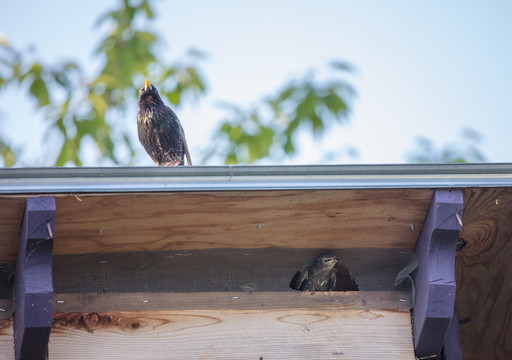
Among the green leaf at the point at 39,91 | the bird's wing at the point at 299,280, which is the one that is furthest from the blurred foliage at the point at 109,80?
the bird's wing at the point at 299,280

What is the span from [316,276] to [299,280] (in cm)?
7

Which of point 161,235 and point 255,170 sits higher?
point 255,170

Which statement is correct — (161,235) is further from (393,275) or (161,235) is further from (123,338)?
(393,275)

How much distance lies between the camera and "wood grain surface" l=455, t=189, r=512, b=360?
234 cm

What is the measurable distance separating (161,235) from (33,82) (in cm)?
715

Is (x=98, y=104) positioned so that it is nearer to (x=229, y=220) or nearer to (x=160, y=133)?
(x=160, y=133)

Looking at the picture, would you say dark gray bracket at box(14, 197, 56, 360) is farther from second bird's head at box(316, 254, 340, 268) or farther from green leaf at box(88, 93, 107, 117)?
green leaf at box(88, 93, 107, 117)

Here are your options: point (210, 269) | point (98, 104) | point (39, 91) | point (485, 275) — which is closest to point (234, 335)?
point (210, 269)

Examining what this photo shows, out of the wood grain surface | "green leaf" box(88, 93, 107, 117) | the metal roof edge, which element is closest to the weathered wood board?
the wood grain surface

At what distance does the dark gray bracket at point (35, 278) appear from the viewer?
2.03m

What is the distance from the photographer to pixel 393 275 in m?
2.51

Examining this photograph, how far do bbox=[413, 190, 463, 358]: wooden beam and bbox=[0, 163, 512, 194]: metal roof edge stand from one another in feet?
0.27

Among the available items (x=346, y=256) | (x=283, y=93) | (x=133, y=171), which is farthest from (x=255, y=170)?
(x=283, y=93)

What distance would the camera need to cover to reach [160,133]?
429 cm
